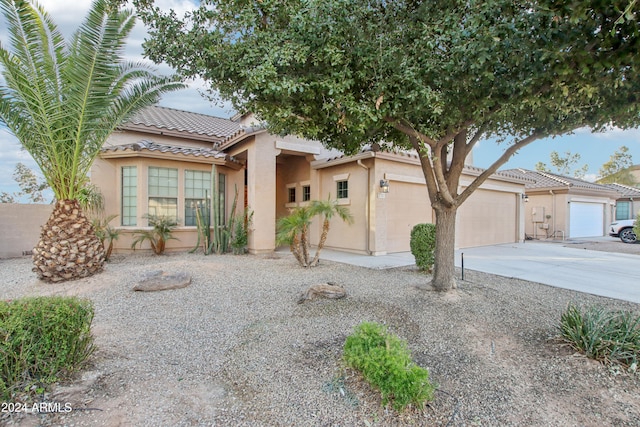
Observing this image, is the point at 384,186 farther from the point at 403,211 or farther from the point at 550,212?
the point at 550,212

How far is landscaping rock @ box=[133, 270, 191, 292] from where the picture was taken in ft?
19.5

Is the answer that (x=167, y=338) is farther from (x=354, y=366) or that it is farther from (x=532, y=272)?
(x=532, y=272)

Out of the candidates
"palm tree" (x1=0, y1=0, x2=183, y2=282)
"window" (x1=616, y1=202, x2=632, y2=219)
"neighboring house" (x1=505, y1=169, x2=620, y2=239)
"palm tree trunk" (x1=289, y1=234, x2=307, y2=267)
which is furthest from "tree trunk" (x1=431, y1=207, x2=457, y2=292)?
"window" (x1=616, y1=202, x2=632, y2=219)

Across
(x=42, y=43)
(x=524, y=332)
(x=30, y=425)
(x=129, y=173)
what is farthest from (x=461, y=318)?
(x=129, y=173)

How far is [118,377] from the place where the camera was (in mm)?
3006

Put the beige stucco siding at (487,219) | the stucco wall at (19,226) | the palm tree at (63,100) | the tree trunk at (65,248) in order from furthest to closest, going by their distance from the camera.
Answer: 1. the beige stucco siding at (487,219)
2. the stucco wall at (19,226)
3. the tree trunk at (65,248)
4. the palm tree at (63,100)

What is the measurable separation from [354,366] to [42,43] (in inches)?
322

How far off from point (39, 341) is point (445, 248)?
551cm

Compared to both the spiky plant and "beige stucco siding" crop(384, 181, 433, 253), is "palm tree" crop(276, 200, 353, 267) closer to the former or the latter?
the spiky plant

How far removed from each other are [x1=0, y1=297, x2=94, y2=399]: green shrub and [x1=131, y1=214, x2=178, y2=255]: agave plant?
7.35 m

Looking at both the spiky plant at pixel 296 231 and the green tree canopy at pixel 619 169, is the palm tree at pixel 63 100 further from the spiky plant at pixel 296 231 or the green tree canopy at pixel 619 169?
the green tree canopy at pixel 619 169

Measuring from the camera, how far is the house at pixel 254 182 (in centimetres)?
1033

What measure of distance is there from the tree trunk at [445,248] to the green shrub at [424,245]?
1.58 metres

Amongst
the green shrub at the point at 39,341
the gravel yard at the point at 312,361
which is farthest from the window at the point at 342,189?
the green shrub at the point at 39,341
